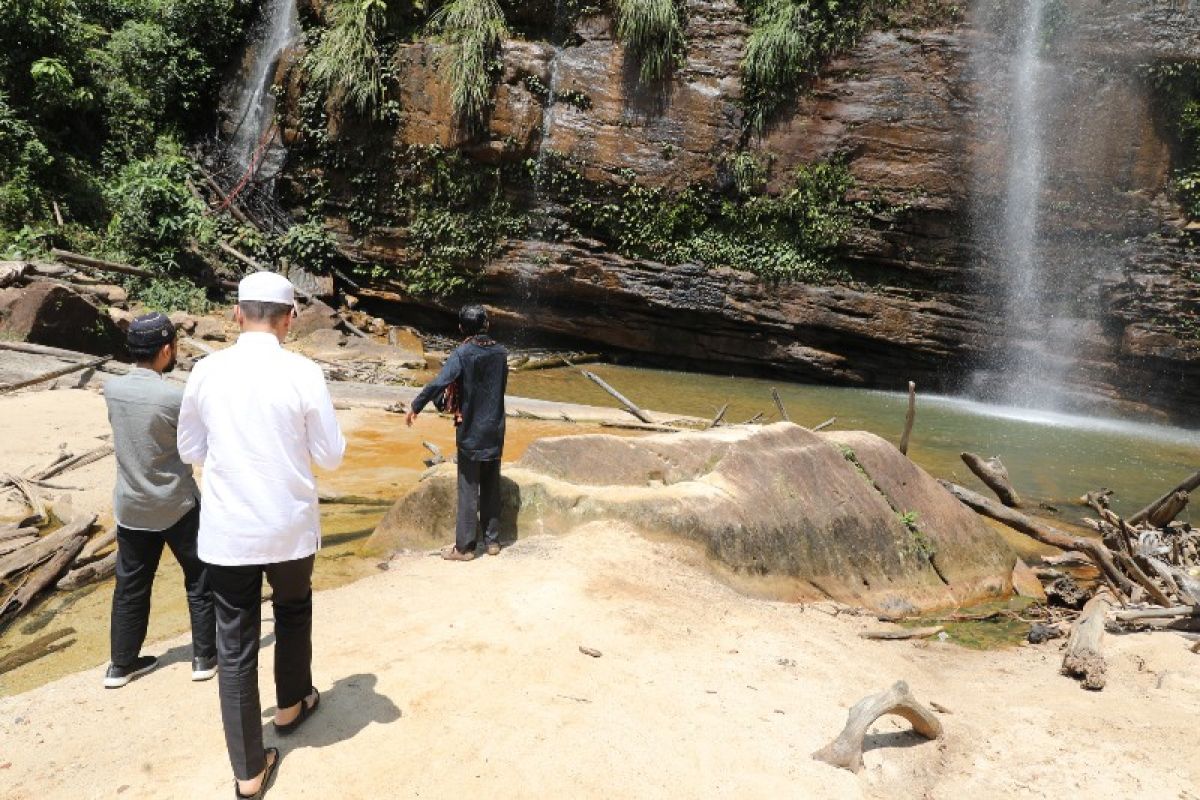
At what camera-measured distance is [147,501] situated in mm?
3428

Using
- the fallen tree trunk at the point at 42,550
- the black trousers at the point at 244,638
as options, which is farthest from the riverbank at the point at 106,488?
the black trousers at the point at 244,638

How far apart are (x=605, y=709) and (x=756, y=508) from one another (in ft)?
7.45

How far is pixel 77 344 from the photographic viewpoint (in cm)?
1080

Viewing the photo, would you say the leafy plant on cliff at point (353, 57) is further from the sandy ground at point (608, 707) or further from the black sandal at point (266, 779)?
the black sandal at point (266, 779)

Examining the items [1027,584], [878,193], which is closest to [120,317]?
[1027,584]

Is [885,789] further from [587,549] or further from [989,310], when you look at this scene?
[989,310]

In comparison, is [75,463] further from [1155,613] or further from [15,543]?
[1155,613]

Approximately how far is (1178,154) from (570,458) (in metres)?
14.2

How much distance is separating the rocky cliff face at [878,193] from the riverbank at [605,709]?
11.8 meters

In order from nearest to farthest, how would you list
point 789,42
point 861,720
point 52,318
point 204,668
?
point 861,720 < point 204,668 < point 52,318 < point 789,42

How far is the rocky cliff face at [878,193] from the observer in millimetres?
14242

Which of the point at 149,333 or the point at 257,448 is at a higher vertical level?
the point at 149,333

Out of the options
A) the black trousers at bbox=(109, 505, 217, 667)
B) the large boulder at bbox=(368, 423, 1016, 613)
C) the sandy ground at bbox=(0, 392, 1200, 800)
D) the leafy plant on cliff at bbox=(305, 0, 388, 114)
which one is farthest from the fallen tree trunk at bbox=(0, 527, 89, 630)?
the leafy plant on cliff at bbox=(305, 0, 388, 114)

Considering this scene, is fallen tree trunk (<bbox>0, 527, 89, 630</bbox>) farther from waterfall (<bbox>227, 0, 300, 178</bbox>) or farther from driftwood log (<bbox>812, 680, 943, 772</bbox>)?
waterfall (<bbox>227, 0, 300, 178</bbox>)
